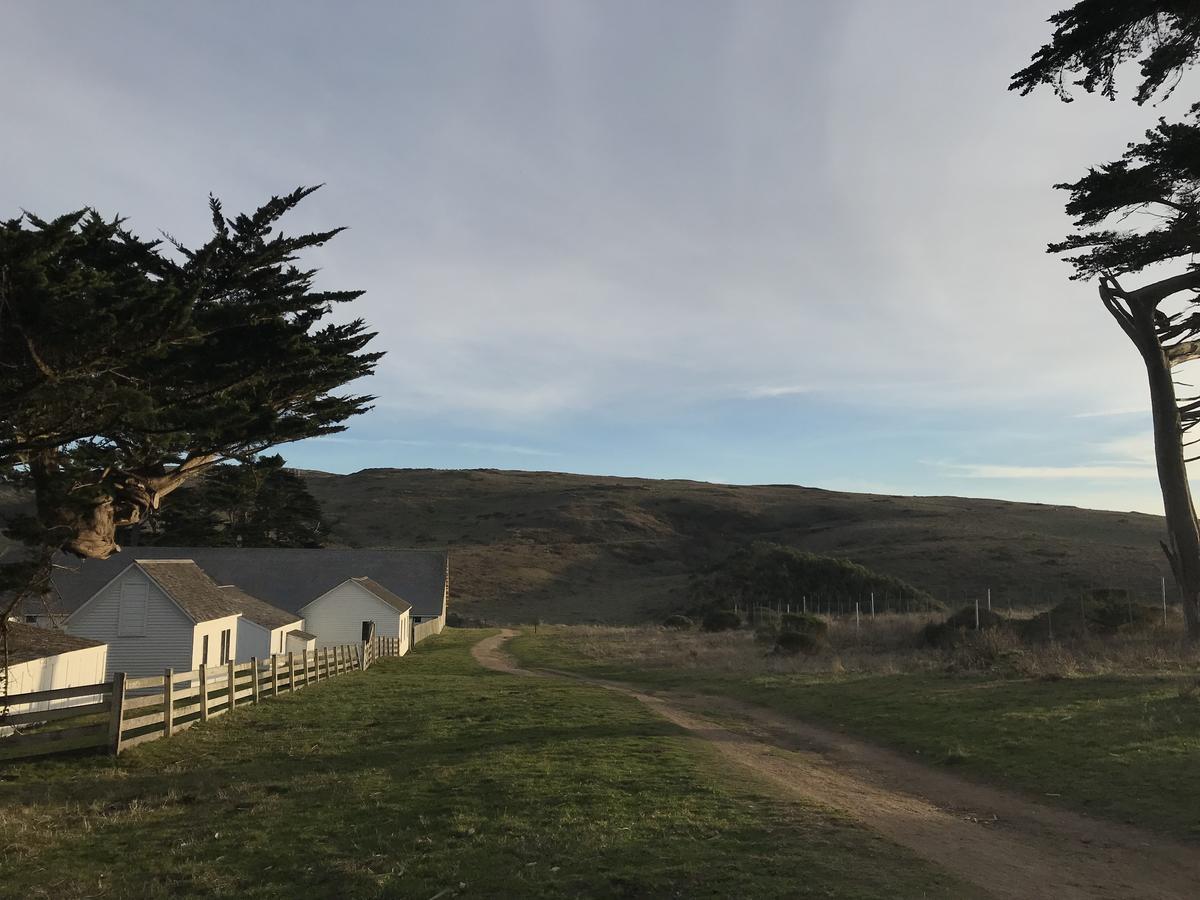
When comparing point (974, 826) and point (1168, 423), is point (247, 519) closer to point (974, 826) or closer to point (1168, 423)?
point (1168, 423)

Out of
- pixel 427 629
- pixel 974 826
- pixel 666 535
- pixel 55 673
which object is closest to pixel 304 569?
pixel 427 629

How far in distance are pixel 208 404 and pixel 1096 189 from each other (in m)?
16.4

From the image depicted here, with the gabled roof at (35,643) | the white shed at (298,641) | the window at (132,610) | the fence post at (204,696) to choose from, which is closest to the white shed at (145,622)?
the window at (132,610)

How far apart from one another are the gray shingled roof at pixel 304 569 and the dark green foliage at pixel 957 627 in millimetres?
34399

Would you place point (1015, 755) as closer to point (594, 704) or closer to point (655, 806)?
point (655, 806)

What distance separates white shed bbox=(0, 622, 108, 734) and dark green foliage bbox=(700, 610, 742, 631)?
35.9 m

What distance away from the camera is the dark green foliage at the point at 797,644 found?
3005cm

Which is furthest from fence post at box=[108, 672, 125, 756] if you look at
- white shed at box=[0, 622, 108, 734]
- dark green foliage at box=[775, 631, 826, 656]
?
dark green foliage at box=[775, 631, 826, 656]

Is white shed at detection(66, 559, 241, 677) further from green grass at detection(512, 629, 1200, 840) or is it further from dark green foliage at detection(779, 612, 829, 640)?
dark green foliage at detection(779, 612, 829, 640)

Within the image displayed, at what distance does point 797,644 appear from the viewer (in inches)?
1193

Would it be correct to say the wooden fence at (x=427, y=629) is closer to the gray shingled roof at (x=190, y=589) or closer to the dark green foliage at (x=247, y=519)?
the dark green foliage at (x=247, y=519)

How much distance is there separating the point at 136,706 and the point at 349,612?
1354 inches

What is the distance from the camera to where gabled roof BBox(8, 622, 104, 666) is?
19.2 m

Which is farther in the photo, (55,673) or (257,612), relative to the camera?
(257,612)
